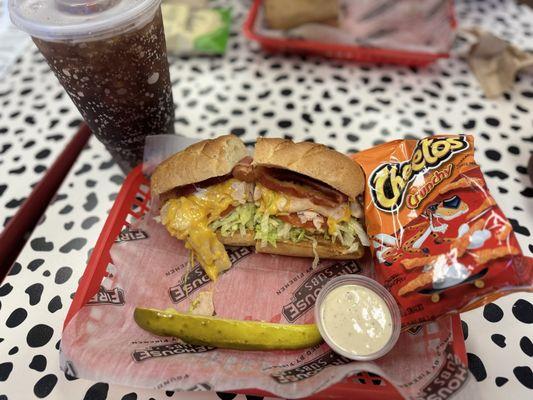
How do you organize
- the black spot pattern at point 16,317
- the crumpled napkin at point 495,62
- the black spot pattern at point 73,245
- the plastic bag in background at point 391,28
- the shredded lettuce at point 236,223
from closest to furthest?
the black spot pattern at point 16,317 < the shredded lettuce at point 236,223 < the black spot pattern at point 73,245 < the crumpled napkin at point 495,62 < the plastic bag in background at point 391,28

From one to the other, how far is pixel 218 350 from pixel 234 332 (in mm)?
109

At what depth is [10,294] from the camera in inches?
59.5

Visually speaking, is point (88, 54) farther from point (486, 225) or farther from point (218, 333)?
point (486, 225)

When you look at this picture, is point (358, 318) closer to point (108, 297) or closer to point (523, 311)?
point (523, 311)

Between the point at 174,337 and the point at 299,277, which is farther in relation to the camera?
the point at 299,277

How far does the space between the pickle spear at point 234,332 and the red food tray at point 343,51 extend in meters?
1.85

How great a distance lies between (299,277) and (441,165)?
2.25ft

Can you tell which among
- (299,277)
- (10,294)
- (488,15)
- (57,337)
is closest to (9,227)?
(10,294)

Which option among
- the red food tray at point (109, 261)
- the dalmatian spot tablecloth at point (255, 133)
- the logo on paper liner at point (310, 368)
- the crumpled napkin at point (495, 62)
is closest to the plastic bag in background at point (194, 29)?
the dalmatian spot tablecloth at point (255, 133)

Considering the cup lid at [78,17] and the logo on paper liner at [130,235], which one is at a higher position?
the cup lid at [78,17]

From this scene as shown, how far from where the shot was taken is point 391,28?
2512 millimetres

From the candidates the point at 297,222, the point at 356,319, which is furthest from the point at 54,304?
the point at 356,319

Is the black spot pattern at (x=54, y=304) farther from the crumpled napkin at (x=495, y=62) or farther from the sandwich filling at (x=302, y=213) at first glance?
the crumpled napkin at (x=495, y=62)

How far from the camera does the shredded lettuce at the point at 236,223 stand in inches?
60.5
